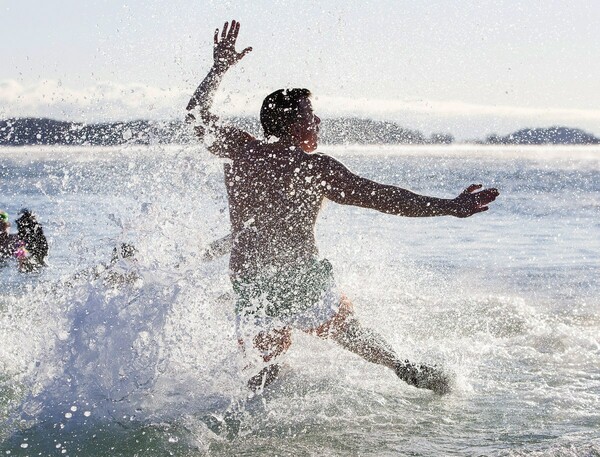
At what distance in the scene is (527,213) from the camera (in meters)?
19.5

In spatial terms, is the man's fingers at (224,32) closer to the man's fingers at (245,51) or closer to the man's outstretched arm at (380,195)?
the man's fingers at (245,51)

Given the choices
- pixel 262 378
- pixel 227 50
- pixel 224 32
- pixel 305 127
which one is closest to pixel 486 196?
pixel 305 127

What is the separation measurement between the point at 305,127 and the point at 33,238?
7136mm

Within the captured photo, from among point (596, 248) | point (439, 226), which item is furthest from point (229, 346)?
point (439, 226)

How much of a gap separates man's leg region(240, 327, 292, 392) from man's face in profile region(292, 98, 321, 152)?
1.09 meters

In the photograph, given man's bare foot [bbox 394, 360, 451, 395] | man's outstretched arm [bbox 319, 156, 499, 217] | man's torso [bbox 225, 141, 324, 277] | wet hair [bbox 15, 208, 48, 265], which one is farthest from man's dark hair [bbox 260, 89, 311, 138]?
wet hair [bbox 15, 208, 48, 265]

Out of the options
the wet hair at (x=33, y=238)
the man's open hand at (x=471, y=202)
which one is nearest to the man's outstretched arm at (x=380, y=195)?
the man's open hand at (x=471, y=202)

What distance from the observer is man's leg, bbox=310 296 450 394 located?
471 cm

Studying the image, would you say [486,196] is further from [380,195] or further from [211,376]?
[211,376]

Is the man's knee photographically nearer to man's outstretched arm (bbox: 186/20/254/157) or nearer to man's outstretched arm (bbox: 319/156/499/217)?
man's outstretched arm (bbox: 319/156/499/217)

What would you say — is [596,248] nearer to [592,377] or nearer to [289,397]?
[592,377]

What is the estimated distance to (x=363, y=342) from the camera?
15.5 ft

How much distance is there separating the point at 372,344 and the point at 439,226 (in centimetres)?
1051

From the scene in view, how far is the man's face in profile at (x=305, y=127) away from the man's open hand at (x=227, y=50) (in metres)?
0.60
